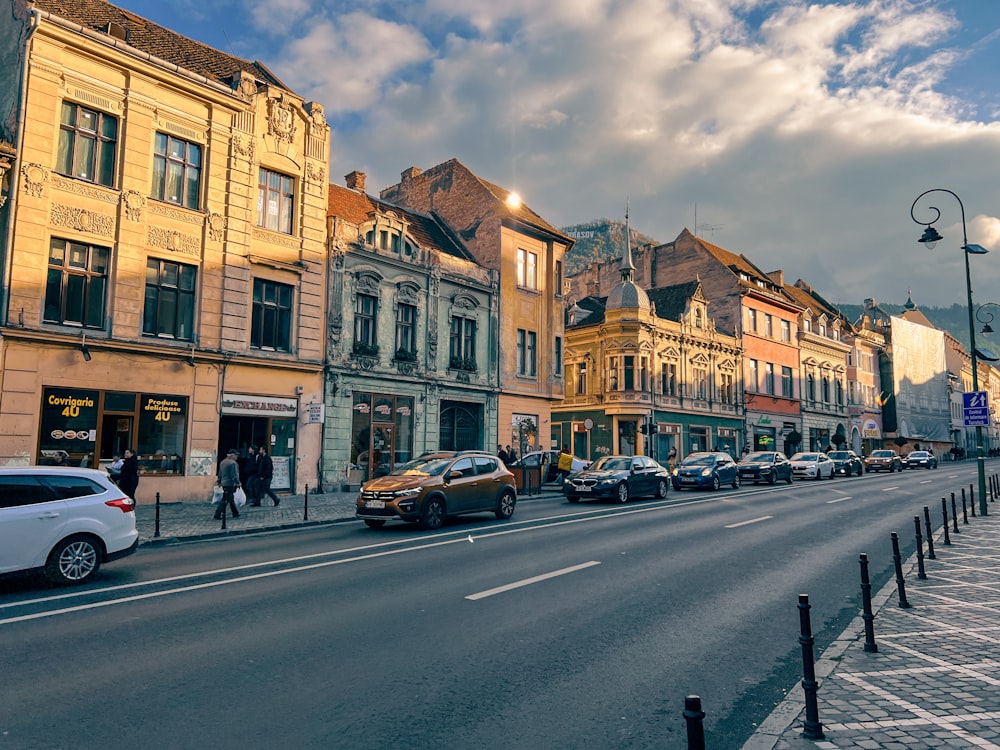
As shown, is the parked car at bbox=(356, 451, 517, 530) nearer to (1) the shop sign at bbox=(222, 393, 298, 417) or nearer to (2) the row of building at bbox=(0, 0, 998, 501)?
(2) the row of building at bbox=(0, 0, 998, 501)

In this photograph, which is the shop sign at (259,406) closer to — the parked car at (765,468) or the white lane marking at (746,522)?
the white lane marking at (746,522)

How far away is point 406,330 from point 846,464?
29.0 m

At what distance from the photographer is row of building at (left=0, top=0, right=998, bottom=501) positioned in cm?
1797

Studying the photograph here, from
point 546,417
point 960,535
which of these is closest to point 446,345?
point 546,417

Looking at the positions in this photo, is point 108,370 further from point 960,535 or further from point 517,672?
point 960,535

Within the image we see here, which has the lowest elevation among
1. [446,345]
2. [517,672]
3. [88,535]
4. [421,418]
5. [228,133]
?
[517,672]

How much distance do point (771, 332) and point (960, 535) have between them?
44.0 metres

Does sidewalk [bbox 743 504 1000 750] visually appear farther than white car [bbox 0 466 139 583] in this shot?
No

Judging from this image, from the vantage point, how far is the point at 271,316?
75.7 ft

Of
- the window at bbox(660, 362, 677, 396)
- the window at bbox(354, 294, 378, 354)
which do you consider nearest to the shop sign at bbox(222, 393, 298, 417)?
the window at bbox(354, 294, 378, 354)

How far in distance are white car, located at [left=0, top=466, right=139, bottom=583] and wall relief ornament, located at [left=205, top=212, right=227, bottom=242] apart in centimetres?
1349

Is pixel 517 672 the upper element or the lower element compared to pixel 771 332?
lower

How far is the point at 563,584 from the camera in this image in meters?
8.88

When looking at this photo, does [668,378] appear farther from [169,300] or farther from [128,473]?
[128,473]
